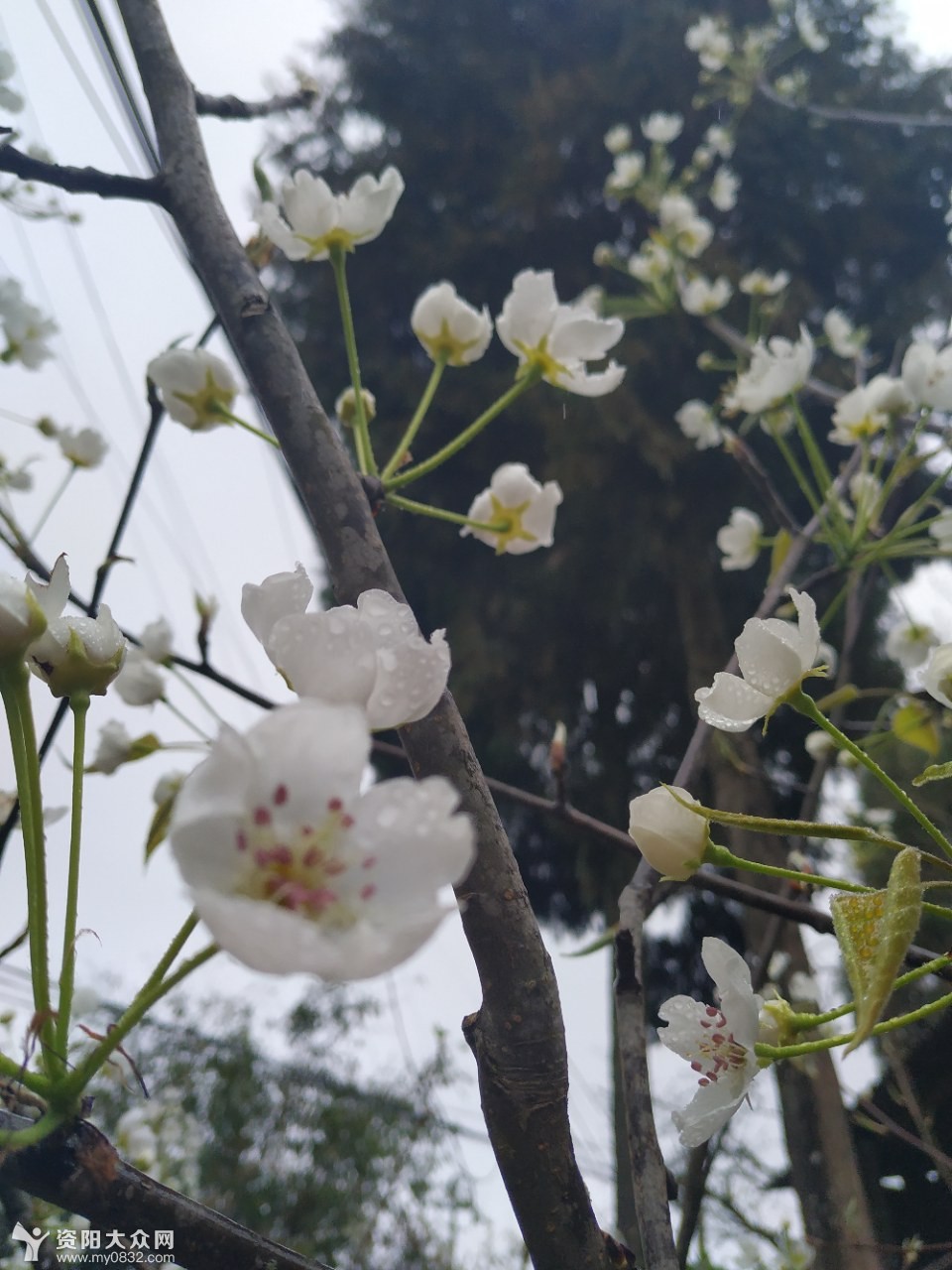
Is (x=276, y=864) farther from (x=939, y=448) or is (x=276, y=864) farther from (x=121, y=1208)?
(x=939, y=448)

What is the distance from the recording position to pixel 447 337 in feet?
2.32

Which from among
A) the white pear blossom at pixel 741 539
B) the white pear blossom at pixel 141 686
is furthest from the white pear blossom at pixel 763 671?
the white pear blossom at pixel 741 539

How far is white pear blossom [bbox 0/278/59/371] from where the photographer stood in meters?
1.08

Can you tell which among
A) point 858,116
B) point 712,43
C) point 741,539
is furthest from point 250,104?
point 712,43

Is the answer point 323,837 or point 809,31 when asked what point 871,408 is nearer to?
point 323,837

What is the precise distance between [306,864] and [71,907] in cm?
11

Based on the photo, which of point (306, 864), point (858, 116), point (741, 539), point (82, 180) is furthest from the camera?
point (858, 116)

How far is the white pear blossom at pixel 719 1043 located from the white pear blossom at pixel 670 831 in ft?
0.14

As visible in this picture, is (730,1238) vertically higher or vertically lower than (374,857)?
higher

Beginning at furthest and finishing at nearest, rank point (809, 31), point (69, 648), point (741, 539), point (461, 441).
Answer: point (809, 31), point (741, 539), point (461, 441), point (69, 648)

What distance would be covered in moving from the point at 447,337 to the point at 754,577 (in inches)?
119

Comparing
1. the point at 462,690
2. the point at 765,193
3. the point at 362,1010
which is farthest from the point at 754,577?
the point at 362,1010

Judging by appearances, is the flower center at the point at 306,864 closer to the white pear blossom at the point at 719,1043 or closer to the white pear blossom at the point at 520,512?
the white pear blossom at the point at 719,1043

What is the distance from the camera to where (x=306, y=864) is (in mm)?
232
